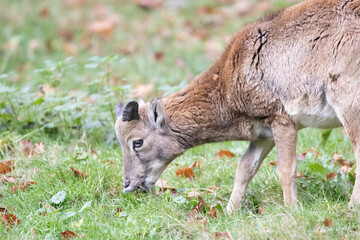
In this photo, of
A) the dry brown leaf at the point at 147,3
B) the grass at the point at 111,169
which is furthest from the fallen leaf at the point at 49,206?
the dry brown leaf at the point at 147,3

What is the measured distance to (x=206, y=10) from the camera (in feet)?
56.0

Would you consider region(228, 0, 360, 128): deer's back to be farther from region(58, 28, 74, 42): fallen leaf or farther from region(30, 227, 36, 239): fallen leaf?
region(58, 28, 74, 42): fallen leaf

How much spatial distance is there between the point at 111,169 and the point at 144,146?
2.08ft

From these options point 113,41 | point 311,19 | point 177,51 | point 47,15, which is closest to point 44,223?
point 311,19

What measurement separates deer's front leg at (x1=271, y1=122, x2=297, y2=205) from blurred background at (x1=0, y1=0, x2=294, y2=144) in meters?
2.74

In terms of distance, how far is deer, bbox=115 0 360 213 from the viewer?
20.4 feet

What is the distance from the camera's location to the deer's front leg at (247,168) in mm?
6953

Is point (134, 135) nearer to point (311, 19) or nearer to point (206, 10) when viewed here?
point (311, 19)

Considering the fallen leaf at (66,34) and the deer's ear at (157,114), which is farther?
the fallen leaf at (66,34)

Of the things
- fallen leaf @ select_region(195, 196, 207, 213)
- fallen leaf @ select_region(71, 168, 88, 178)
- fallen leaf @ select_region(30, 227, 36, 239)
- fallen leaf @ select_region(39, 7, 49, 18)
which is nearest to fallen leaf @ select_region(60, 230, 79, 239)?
fallen leaf @ select_region(30, 227, 36, 239)

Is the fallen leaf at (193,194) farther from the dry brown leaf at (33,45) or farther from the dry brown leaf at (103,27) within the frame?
the dry brown leaf at (103,27)

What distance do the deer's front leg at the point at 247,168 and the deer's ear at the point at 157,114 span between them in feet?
3.53

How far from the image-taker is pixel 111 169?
24.3ft

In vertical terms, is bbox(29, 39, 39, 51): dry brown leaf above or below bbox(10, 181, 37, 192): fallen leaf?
above
